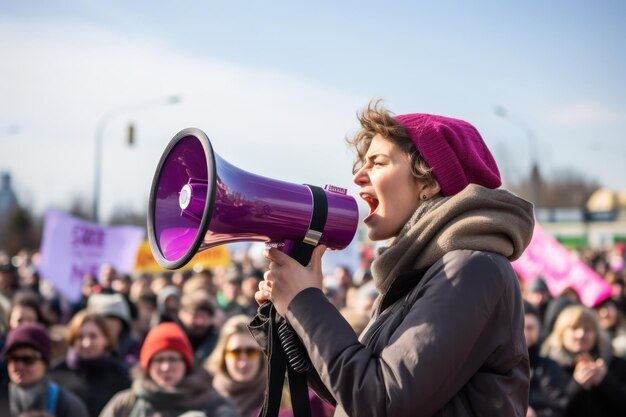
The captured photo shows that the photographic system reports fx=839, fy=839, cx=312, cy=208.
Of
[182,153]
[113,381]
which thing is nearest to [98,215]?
[113,381]

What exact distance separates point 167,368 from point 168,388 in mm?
158

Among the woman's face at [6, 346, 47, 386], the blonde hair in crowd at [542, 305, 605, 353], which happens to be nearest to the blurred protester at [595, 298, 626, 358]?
the blonde hair in crowd at [542, 305, 605, 353]

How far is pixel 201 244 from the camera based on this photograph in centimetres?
194

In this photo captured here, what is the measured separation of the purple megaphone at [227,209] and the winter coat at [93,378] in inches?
135

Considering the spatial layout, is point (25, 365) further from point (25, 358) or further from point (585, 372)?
point (585, 372)

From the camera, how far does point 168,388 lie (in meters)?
4.44

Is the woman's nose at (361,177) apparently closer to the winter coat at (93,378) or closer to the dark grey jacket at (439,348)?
the dark grey jacket at (439,348)

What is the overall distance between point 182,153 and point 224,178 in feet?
1.00

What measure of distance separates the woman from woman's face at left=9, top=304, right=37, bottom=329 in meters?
4.76

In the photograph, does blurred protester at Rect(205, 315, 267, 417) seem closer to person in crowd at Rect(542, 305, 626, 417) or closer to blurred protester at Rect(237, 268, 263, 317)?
person in crowd at Rect(542, 305, 626, 417)

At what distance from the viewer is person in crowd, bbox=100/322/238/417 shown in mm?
4328

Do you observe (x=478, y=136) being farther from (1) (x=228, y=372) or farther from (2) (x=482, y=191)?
Answer: (1) (x=228, y=372)

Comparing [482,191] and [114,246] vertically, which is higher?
[482,191]

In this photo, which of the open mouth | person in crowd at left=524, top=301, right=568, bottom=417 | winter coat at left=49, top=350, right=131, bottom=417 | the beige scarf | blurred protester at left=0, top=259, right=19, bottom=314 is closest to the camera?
the beige scarf
